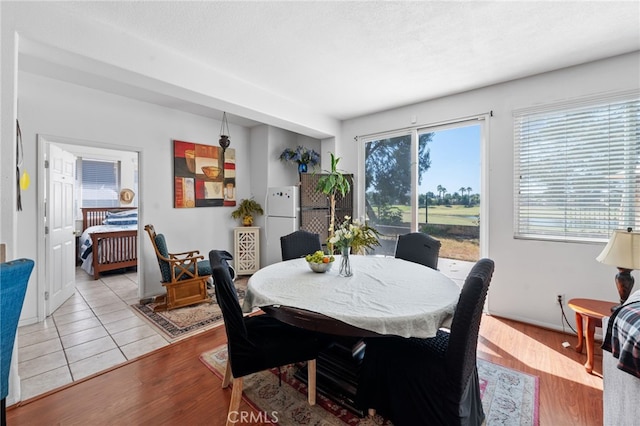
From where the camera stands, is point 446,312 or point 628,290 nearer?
point 446,312

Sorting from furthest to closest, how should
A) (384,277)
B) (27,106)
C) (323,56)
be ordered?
(27,106) < (323,56) < (384,277)

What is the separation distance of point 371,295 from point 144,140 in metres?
3.82

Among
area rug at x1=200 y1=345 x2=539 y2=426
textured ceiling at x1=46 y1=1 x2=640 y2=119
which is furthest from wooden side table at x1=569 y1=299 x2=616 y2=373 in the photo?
textured ceiling at x1=46 y1=1 x2=640 y2=119

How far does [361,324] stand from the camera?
134 centimetres

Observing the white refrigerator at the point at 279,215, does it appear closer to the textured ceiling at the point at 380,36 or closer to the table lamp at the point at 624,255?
the textured ceiling at the point at 380,36

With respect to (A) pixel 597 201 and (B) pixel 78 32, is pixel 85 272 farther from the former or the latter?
(A) pixel 597 201

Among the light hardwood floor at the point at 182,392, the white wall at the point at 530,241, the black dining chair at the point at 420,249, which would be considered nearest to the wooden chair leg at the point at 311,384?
the light hardwood floor at the point at 182,392

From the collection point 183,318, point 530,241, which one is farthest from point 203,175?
point 530,241

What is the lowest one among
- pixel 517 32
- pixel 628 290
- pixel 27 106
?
pixel 628 290

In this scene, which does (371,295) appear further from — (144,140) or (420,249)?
(144,140)

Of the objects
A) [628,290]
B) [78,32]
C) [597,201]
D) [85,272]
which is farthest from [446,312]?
[85,272]

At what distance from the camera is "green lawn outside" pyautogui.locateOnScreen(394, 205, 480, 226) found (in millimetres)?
3414

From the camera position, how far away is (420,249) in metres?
2.76

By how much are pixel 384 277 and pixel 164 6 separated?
2476mm
